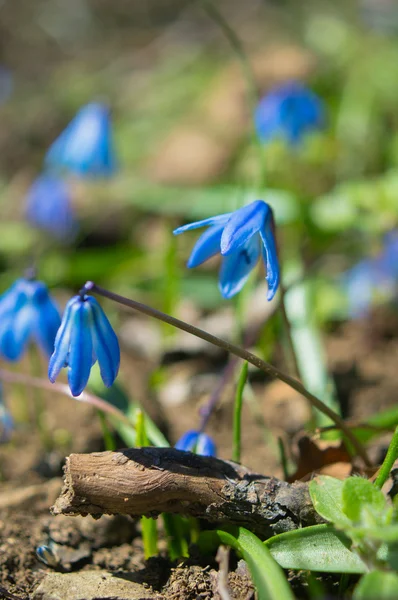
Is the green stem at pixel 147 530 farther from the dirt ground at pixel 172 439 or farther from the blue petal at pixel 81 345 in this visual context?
the blue petal at pixel 81 345

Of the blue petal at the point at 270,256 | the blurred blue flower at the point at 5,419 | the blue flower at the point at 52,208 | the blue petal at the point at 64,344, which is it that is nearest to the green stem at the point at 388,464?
the blue petal at the point at 270,256

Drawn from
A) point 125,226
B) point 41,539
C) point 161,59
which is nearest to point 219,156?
point 125,226

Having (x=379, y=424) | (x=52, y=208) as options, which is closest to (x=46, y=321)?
(x=379, y=424)

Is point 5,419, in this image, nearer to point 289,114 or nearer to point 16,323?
point 16,323

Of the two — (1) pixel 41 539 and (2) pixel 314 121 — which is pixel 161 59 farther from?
(1) pixel 41 539

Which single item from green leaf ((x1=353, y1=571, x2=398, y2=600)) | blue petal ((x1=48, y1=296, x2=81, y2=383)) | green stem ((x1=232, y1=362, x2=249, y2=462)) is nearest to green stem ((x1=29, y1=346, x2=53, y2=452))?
A: green stem ((x1=232, y1=362, x2=249, y2=462))

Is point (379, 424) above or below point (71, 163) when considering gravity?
below
